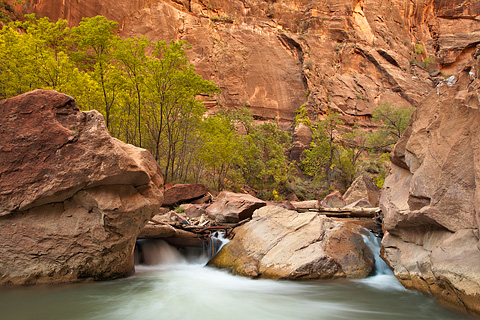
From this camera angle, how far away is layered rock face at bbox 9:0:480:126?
152 ft

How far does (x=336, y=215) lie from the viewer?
15.2m

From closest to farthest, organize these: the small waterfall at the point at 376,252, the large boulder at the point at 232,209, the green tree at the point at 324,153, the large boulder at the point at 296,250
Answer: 1. the large boulder at the point at 296,250
2. the small waterfall at the point at 376,252
3. the large boulder at the point at 232,209
4. the green tree at the point at 324,153

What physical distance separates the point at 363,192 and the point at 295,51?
1407 inches

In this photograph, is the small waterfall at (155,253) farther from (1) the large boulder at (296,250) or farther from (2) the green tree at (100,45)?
(2) the green tree at (100,45)

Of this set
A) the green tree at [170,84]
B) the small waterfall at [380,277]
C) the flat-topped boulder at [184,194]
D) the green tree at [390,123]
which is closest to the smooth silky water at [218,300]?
the small waterfall at [380,277]

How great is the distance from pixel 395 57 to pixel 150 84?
4690cm

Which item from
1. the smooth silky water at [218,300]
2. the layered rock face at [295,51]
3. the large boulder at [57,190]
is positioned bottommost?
the smooth silky water at [218,300]

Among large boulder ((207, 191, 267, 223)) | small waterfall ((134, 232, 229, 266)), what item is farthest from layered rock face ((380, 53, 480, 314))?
large boulder ((207, 191, 267, 223))

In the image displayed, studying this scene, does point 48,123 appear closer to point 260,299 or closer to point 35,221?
point 35,221

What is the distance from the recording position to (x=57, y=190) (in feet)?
20.2

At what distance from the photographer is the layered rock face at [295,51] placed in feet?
152

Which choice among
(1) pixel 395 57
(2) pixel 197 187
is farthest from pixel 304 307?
(1) pixel 395 57

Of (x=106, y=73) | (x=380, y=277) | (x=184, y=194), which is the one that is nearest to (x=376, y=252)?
(x=380, y=277)

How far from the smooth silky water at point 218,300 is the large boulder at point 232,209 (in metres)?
4.35
